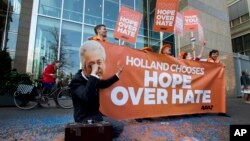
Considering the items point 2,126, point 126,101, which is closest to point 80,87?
point 126,101

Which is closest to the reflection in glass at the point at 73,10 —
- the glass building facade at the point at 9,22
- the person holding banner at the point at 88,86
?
the glass building facade at the point at 9,22

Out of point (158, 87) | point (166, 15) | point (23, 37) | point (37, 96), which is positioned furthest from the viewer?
point (23, 37)

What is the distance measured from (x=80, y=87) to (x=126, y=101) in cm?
172

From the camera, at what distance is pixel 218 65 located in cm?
520

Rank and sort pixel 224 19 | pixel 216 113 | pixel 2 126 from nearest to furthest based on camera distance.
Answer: pixel 2 126, pixel 216 113, pixel 224 19

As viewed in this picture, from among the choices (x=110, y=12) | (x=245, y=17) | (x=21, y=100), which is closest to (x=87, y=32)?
(x=110, y=12)

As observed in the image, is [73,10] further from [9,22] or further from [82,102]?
[82,102]

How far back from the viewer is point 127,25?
5184mm

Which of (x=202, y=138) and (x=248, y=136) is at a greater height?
(x=248, y=136)

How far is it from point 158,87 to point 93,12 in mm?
9217

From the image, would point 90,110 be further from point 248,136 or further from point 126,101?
point 248,136

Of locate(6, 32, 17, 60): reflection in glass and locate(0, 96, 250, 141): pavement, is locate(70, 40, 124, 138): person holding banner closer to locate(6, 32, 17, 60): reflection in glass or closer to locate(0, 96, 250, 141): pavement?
locate(0, 96, 250, 141): pavement

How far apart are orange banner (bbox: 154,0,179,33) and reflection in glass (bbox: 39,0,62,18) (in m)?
7.63

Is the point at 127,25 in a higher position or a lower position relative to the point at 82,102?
higher
